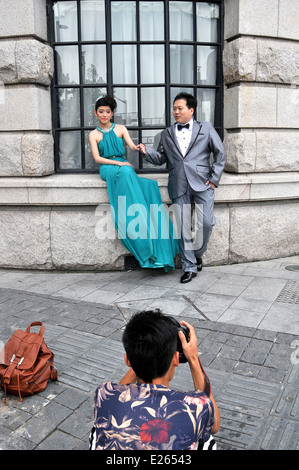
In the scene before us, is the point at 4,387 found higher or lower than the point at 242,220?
lower

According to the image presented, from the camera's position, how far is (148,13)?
6.32 meters

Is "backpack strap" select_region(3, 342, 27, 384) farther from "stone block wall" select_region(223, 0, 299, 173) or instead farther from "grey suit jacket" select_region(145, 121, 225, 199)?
"stone block wall" select_region(223, 0, 299, 173)

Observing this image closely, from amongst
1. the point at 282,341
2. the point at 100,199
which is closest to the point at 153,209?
the point at 100,199

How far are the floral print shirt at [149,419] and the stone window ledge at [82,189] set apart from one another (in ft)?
14.3

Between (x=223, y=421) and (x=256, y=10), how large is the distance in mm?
5140

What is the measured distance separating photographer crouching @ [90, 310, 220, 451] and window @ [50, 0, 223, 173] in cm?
486

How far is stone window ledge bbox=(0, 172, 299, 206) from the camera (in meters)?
5.99

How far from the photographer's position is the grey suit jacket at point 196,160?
5609mm

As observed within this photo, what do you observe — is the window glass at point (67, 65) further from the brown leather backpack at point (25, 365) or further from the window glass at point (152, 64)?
the brown leather backpack at point (25, 365)

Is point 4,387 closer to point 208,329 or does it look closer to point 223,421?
point 223,421

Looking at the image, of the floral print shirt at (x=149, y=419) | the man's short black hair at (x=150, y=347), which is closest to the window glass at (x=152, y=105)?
the man's short black hair at (x=150, y=347)

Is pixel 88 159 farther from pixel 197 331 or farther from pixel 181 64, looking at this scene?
pixel 197 331

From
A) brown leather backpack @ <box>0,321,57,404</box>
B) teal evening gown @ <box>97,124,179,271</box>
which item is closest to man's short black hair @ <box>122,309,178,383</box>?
brown leather backpack @ <box>0,321,57,404</box>

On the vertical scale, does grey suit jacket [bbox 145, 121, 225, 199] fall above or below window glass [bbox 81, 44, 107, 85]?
below
